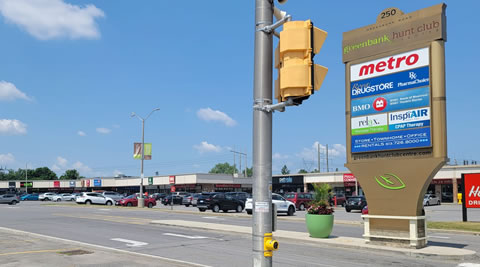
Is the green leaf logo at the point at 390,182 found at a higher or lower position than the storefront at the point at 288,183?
higher

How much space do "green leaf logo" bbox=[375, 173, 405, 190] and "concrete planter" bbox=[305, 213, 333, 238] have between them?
230 centimetres

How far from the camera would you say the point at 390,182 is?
14273 millimetres

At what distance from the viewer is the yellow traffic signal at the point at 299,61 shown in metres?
4.32

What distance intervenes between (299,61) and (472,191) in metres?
24.1

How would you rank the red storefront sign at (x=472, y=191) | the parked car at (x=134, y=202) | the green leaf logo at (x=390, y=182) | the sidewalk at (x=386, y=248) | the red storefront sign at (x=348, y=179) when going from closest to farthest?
the sidewalk at (x=386, y=248) → the green leaf logo at (x=390, y=182) → the red storefront sign at (x=472, y=191) → the parked car at (x=134, y=202) → the red storefront sign at (x=348, y=179)

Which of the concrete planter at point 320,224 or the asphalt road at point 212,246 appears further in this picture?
the concrete planter at point 320,224

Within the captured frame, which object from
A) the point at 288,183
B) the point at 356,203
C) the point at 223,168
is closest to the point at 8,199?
the point at 288,183

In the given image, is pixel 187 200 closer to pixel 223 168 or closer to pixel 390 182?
pixel 390 182

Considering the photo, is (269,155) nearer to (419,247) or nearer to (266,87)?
(266,87)

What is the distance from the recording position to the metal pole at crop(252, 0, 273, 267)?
4684 millimetres

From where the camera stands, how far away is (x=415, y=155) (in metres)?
13.8

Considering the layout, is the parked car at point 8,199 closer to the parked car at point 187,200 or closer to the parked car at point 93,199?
the parked car at point 93,199

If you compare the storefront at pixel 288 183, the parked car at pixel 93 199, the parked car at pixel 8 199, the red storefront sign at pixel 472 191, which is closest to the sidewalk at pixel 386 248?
the red storefront sign at pixel 472 191

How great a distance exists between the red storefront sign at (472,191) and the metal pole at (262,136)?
23.3 meters
